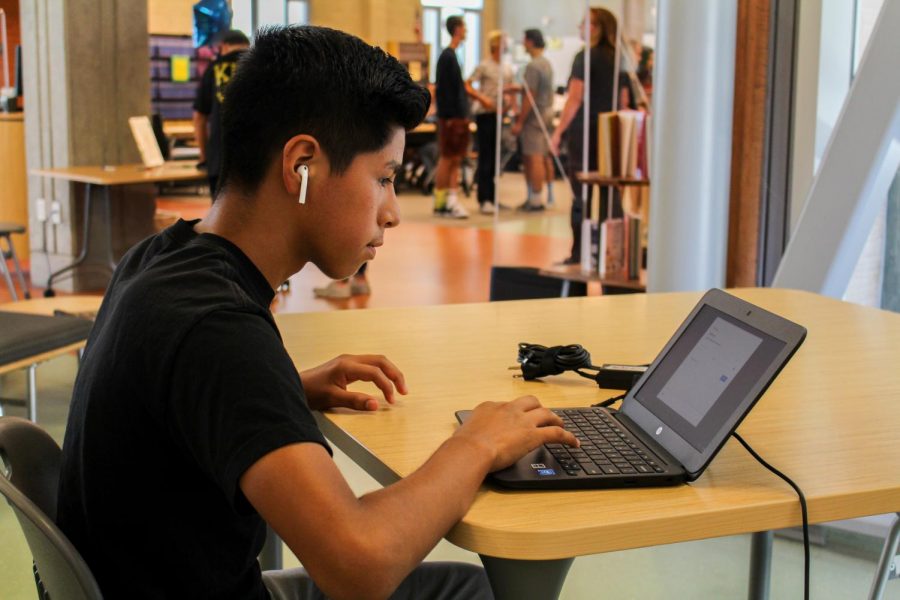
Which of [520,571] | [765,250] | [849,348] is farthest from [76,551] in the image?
[765,250]

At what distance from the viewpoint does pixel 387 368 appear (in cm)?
155

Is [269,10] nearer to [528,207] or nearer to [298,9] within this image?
[528,207]

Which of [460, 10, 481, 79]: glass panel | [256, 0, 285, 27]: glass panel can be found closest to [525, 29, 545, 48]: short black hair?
[256, 0, 285, 27]: glass panel

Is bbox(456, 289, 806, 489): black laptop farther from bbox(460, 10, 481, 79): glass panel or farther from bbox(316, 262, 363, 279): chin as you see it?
bbox(460, 10, 481, 79): glass panel

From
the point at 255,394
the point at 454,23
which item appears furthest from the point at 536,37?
the point at 255,394

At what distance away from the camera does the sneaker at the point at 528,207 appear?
19.6 feet

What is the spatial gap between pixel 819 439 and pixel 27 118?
648 centimetres

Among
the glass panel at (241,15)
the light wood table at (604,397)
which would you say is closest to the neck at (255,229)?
the light wood table at (604,397)

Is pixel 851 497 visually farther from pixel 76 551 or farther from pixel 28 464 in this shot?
pixel 28 464

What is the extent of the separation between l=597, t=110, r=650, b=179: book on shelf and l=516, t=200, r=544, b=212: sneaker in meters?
1.23

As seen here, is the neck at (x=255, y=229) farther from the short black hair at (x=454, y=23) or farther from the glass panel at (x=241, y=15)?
the short black hair at (x=454, y=23)

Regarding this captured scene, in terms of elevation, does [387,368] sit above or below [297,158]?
below

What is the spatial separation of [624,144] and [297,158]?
3.60m

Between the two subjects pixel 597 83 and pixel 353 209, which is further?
pixel 597 83
